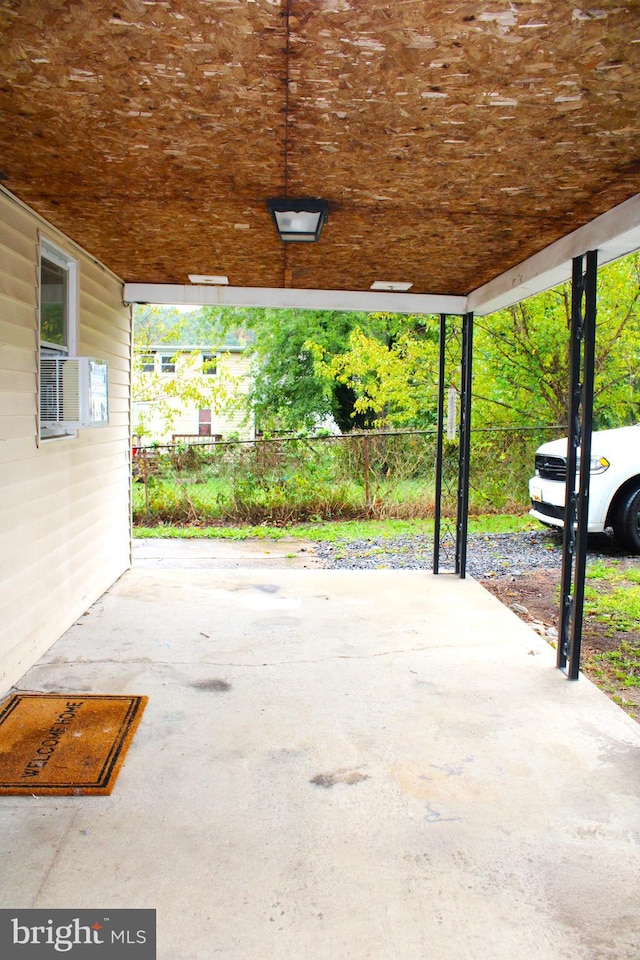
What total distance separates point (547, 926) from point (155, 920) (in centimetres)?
109

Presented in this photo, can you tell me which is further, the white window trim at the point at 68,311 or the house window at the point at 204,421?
the house window at the point at 204,421

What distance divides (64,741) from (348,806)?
4.10ft

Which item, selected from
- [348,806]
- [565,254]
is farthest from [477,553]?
[348,806]

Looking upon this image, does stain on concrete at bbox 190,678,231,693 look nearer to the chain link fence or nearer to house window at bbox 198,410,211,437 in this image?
the chain link fence

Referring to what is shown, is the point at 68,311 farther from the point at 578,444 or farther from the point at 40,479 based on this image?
the point at 578,444

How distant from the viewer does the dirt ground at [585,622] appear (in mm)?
3633

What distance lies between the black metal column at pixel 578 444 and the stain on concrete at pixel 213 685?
1.85m

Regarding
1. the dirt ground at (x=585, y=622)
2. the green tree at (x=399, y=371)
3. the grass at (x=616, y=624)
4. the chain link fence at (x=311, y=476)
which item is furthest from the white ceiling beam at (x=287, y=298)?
the green tree at (x=399, y=371)

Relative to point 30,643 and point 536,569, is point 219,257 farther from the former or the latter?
point 536,569

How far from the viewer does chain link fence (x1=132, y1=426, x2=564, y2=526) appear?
8766 mm

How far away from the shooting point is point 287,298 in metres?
5.50

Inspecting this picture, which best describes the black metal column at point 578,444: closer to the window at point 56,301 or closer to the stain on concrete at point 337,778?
the stain on concrete at point 337,778

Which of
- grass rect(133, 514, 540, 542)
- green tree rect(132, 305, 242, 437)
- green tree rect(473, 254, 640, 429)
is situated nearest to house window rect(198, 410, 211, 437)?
green tree rect(132, 305, 242, 437)

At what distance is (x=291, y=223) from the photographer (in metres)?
3.33
